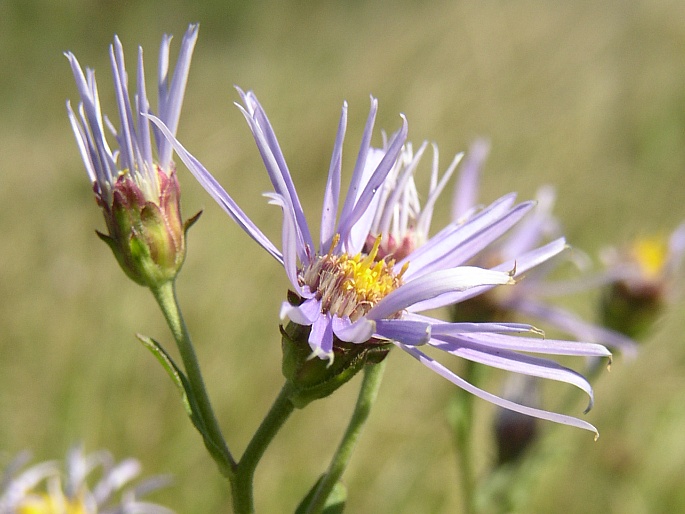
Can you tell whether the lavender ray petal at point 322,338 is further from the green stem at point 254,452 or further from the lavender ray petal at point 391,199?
the lavender ray petal at point 391,199

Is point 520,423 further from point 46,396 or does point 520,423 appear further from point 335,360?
point 46,396

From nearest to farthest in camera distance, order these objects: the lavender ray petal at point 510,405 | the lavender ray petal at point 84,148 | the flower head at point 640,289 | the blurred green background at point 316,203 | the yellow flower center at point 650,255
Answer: the lavender ray petal at point 510,405
the lavender ray petal at point 84,148
the flower head at point 640,289
the yellow flower center at point 650,255
the blurred green background at point 316,203

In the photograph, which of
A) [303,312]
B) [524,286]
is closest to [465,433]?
[524,286]

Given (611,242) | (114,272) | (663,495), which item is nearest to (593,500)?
(663,495)

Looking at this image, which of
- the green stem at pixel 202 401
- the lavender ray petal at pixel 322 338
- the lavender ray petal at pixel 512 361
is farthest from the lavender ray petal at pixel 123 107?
the lavender ray petal at pixel 512 361

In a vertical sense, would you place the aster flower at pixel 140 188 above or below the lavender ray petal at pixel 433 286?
above

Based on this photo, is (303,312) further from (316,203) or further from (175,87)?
(316,203)

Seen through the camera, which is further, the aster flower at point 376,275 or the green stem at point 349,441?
the green stem at point 349,441

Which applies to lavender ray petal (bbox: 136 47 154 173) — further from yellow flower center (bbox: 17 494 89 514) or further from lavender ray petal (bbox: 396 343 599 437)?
yellow flower center (bbox: 17 494 89 514)
